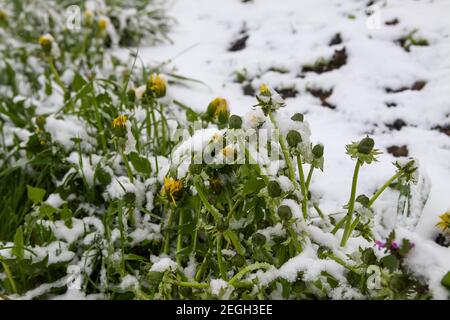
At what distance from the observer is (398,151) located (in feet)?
5.41

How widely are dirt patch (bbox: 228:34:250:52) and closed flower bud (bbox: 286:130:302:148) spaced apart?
1.54 meters

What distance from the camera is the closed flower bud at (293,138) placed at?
1.10 metres

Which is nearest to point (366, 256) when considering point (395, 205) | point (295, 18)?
point (395, 205)

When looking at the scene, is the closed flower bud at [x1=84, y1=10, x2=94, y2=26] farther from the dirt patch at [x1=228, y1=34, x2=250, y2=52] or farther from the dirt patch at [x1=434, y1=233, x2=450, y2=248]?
the dirt patch at [x1=434, y1=233, x2=450, y2=248]

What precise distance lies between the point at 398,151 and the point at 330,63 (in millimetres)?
672

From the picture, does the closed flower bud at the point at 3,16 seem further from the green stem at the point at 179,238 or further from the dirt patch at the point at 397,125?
the dirt patch at the point at 397,125

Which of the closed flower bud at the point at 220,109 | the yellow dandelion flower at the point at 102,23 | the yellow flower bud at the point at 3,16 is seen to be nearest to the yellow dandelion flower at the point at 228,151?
the closed flower bud at the point at 220,109

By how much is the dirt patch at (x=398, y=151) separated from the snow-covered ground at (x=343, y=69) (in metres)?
0.01

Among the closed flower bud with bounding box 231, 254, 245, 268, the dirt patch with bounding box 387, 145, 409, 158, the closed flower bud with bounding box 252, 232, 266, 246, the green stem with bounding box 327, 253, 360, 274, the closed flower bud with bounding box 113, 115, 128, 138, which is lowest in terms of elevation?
the dirt patch with bounding box 387, 145, 409, 158

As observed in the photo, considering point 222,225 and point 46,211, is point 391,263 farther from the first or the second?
point 46,211

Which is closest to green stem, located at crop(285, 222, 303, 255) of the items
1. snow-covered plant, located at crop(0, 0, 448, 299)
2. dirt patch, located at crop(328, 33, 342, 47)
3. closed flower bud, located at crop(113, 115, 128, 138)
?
snow-covered plant, located at crop(0, 0, 448, 299)

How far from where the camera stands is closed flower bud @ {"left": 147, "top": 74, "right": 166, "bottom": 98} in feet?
5.04

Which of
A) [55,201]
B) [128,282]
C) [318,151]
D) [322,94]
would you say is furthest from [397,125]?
[55,201]
